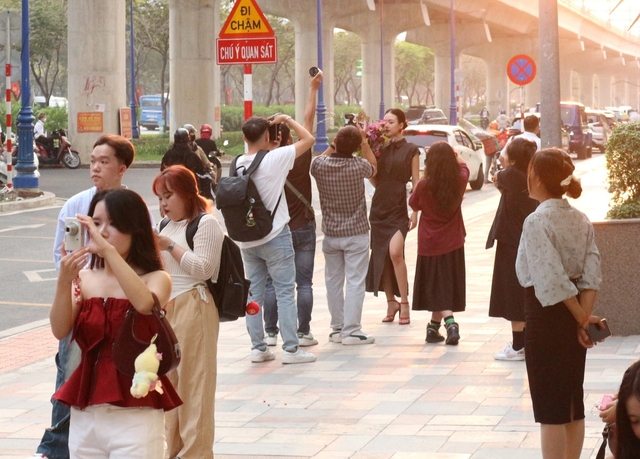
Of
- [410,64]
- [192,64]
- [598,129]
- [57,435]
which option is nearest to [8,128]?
[57,435]

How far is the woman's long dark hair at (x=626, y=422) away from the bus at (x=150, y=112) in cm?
8179

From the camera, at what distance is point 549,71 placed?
1138 centimetres

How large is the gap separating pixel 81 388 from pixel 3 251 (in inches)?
500

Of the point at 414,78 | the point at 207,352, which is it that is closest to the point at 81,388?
the point at 207,352

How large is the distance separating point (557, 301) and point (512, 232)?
3.56 metres

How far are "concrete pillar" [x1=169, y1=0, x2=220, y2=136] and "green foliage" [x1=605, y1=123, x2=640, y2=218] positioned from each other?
120ft

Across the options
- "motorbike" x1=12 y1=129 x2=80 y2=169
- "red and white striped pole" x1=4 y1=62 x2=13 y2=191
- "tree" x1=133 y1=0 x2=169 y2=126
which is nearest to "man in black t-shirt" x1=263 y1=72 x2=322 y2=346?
"red and white striped pole" x1=4 y1=62 x2=13 y2=191

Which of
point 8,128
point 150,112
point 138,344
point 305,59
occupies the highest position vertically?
point 305,59

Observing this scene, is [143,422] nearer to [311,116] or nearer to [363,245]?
[311,116]

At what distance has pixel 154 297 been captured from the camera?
4.49m

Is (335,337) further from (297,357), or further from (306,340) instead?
(297,357)

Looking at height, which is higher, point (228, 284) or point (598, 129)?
point (598, 129)

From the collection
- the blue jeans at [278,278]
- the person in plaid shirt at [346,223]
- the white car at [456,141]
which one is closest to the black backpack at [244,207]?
the blue jeans at [278,278]

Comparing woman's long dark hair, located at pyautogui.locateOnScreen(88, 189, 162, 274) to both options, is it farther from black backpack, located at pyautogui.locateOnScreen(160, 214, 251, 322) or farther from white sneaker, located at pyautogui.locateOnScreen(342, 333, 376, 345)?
white sneaker, located at pyautogui.locateOnScreen(342, 333, 376, 345)
